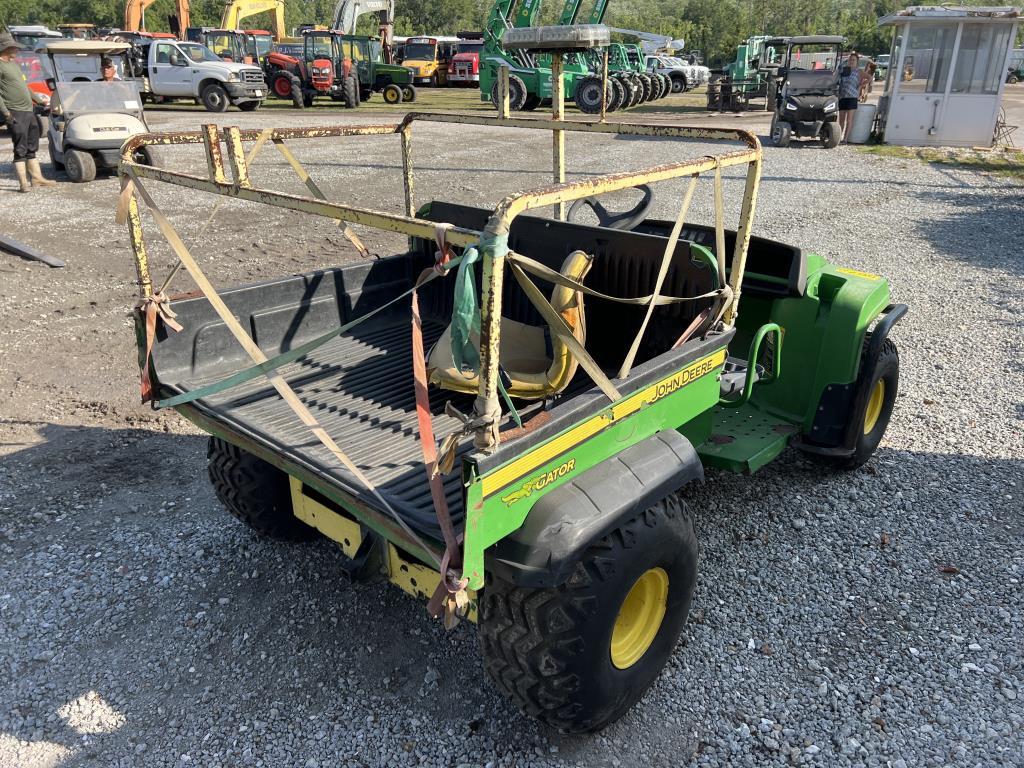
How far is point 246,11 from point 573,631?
107 ft

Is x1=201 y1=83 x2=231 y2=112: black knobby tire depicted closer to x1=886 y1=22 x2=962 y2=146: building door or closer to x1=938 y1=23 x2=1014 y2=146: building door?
x1=886 y1=22 x2=962 y2=146: building door

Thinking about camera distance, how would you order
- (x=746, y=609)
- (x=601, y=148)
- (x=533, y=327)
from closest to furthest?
(x=746, y=609)
(x=533, y=327)
(x=601, y=148)

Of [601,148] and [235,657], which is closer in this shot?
[235,657]

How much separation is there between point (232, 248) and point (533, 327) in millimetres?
5338

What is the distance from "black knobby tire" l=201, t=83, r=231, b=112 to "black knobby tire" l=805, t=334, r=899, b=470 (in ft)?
68.0

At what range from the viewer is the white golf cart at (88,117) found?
10.8 meters

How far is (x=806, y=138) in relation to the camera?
57.7ft

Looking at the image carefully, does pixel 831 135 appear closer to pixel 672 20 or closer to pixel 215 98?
pixel 215 98

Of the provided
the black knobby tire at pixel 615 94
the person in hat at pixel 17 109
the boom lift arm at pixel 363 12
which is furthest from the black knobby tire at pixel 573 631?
the boom lift arm at pixel 363 12

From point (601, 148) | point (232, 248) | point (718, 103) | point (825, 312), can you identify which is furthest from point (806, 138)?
point (825, 312)

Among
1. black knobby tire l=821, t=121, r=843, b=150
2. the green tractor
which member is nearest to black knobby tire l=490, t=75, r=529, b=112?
the green tractor

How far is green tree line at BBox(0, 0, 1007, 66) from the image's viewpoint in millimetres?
53031

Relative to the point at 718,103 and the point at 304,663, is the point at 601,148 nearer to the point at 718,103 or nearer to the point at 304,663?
the point at 718,103

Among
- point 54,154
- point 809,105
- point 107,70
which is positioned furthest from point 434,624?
point 809,105
